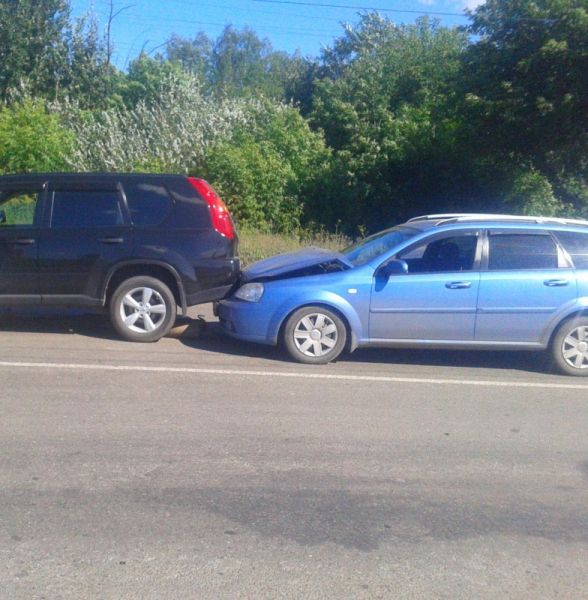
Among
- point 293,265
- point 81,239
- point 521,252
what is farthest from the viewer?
point 81,239

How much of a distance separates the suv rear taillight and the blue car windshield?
138 centimetres

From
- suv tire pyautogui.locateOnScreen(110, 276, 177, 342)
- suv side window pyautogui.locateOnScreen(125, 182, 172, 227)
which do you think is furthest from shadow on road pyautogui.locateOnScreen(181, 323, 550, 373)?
suv side window pyautogui.locateOnScreen(125, 182, 172, 227)

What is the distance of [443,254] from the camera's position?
30.4 ft

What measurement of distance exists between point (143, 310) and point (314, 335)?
6.76ft

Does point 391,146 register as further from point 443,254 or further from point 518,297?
point 518,297

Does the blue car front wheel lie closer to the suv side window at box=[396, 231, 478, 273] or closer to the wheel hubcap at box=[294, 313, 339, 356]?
the wheel hubcap at box=[294, 313, 339, 356]

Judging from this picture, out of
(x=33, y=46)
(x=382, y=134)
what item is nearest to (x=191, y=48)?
(x=33, y=46)

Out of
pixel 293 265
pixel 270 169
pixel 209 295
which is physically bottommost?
pixel 209 295

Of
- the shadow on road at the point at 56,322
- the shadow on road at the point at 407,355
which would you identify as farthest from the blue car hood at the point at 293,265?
the shadow on road at the point at 56,322

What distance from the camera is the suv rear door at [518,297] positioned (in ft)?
29.6

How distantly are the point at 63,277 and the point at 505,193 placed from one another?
15.1 meters

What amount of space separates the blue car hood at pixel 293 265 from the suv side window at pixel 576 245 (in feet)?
7.52

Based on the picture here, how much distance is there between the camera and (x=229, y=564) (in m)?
4.48

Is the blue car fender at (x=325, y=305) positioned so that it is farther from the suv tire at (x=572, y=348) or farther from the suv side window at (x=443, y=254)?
the suv tire at (x=572, y=348)
